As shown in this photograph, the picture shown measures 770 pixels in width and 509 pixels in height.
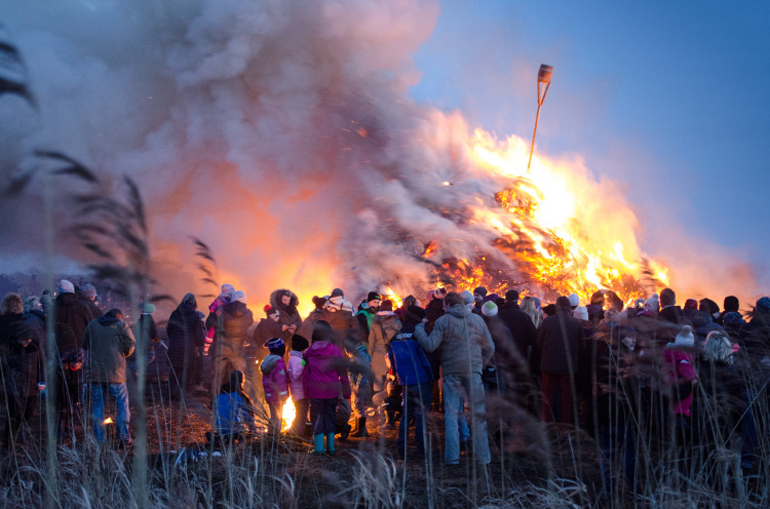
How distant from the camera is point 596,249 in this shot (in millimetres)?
17000

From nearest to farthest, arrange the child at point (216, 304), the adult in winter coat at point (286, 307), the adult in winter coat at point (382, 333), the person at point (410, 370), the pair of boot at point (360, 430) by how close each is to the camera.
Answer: the person at point (410, 370), the pair of boot at point (360, 430), the adult in winter coat at point (382, 333), the child at point (216, 304), the adult in winter coat at point (286, 307)

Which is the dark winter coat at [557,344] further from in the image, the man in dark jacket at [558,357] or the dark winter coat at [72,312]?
the dark winter coat at [72,312]

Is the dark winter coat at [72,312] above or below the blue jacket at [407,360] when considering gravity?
above

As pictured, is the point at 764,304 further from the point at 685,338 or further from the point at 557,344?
the point at 685,338

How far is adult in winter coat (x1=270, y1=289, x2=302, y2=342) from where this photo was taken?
344 inches

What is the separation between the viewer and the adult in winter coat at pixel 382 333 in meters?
7.59

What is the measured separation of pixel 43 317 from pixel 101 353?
1003mm

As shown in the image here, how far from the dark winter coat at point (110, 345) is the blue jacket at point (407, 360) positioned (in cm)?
277

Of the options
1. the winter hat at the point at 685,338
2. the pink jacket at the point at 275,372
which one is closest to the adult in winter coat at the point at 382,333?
the pink jacket at the point at 275,372

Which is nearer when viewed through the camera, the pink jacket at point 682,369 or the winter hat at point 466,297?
the pink jacket at point 682,369

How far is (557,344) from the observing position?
6414 millimetres

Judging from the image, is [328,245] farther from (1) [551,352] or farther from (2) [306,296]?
(1) [551,352]

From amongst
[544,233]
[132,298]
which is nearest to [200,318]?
[132,298]

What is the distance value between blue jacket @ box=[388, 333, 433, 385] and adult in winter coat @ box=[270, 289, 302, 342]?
114 inches
